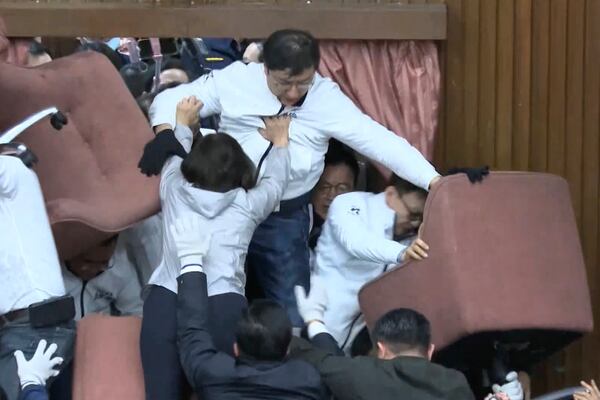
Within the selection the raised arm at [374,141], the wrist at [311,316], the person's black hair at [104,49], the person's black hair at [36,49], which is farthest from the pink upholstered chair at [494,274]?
the person's black hair at [36,49]

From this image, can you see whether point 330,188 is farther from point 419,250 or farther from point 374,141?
point 419,250

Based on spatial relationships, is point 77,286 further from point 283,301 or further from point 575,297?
point 575,297

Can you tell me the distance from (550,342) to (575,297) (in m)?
0.17

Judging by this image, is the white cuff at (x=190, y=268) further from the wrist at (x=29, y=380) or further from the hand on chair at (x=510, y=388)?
the hand on chair at (x=510, y=388)

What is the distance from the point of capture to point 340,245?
159 inches

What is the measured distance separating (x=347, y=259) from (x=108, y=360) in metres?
0.77

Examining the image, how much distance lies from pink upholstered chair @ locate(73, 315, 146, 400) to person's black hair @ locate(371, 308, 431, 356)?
27.1 inches

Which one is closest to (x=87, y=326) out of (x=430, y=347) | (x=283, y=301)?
(x=283, y=301)

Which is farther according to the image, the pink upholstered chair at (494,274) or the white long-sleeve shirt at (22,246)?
the pink upholstered chair at (494,274)

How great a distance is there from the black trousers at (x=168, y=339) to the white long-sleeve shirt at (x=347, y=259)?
454 millimetres

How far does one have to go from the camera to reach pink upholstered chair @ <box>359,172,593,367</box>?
3.81 m

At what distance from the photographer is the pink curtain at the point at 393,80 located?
4344 millimetres

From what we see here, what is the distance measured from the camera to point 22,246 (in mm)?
3592

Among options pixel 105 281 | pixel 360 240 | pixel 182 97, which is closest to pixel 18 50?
pixel 182 97
